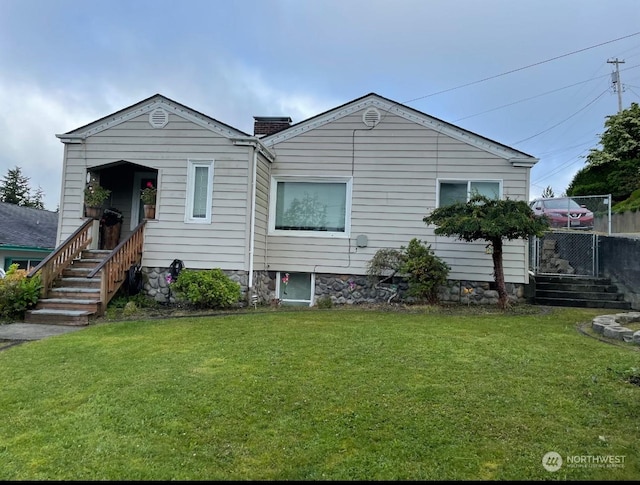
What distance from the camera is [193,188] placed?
31.2 feet

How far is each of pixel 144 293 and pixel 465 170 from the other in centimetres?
792

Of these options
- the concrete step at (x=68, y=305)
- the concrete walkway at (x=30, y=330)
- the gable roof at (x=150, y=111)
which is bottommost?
the concrete walkway at (x=30, y=330)

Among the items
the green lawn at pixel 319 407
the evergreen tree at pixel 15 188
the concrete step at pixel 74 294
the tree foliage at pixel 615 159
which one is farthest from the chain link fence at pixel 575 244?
the evergreen tree at pixel 15 188

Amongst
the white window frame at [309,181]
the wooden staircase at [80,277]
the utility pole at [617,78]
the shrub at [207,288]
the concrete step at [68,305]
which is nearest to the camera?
the wooden staircase at [80,277]

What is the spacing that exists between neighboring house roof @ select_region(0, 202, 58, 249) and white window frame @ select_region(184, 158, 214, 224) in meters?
11.6

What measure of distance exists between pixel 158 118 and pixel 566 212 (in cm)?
1422

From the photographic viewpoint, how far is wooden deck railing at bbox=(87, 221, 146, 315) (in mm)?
8095

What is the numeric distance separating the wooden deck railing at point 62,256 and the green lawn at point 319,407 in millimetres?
2895

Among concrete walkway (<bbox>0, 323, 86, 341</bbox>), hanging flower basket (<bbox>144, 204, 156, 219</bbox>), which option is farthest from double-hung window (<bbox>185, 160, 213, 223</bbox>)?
concrete walkway (<bbox>0, 323, 86, 341</bbox>)

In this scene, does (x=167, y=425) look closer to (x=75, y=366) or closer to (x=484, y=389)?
(x=75, y=366)

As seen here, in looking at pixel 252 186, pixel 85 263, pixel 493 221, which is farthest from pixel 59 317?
pixel 493 221

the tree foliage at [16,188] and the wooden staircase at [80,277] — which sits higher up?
the tree foliage at [16,188]

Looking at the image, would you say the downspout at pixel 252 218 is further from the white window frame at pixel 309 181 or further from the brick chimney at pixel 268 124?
→ the brick chimney at pixel 268 124

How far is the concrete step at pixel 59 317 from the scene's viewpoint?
293 inches
